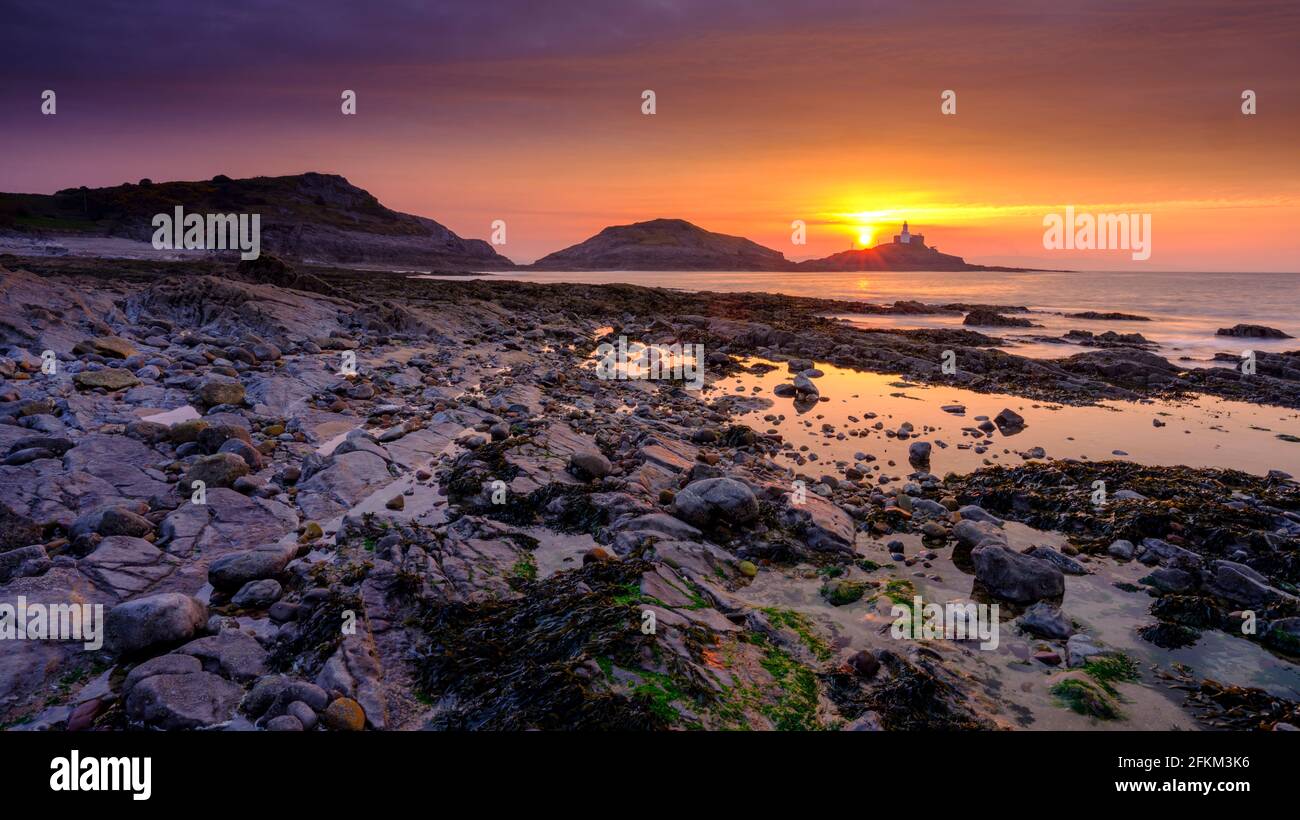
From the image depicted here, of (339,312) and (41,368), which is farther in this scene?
(339,312)

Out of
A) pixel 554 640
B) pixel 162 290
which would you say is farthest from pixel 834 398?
pixel 162 290

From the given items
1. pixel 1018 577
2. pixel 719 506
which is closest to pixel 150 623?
pixel 719 506

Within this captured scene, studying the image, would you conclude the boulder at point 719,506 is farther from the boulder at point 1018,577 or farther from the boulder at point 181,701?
the boulder at point 181,701

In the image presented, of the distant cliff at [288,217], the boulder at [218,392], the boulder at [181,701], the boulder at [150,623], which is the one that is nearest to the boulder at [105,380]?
the boulder at [218,392]

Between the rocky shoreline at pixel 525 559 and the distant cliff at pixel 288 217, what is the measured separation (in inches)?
4261

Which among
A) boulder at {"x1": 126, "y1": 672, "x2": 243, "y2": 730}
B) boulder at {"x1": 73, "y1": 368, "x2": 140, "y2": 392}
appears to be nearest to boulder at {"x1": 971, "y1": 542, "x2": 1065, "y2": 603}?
boulder at {"x1": 126, "y1": 672, "x2": 243, "y2": 730}

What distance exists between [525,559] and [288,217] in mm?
152078

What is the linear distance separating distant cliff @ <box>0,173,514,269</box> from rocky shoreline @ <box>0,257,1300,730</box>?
108220 mm

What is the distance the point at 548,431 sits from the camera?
1102 cm

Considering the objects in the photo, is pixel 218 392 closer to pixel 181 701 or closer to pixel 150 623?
pixel 150 623

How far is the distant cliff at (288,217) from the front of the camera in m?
97.2
